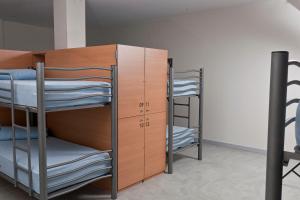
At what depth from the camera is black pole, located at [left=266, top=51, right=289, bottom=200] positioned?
0.96m

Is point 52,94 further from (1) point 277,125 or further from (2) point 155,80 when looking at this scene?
(1) point 277,125

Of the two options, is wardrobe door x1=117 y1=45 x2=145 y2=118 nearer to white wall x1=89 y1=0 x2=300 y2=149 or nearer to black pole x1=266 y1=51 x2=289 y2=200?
black pole x1=266 y1=51 x2=289 y2=200

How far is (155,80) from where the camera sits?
118 inches

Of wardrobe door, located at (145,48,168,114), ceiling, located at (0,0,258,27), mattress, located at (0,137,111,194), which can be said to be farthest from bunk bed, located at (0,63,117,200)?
ceiling, located at (0,0,258,27)

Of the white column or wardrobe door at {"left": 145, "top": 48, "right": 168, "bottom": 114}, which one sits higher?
the white column

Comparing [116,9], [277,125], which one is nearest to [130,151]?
[277,125]

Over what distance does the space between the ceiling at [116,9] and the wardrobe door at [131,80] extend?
1695mm

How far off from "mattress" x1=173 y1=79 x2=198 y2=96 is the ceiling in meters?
1.34

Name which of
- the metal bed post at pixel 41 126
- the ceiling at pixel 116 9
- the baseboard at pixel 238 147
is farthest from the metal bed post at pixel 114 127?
the baseboard at pixel 238 147

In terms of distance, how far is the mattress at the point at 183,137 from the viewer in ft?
11.3

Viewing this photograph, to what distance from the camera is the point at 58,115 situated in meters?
3.06

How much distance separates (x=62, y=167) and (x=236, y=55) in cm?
330

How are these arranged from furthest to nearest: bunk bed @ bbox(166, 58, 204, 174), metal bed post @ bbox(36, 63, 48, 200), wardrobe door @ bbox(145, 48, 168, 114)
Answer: bunk bed @ bbox(166, 58, 204, 174) < wardrobe door @ bbox(145, 48, 168, 114) < metal bed post @ bbox(36, 63, 48, 200)

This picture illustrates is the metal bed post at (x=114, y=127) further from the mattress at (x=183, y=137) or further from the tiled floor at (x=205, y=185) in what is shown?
the mattress at (x=183, y=137)
